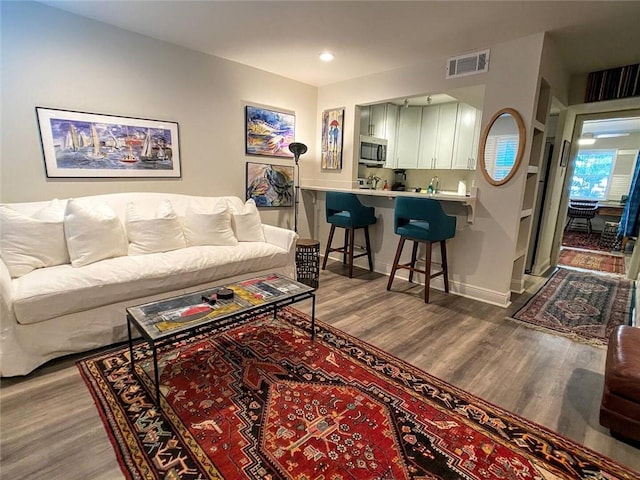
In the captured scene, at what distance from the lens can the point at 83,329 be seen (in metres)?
2.04


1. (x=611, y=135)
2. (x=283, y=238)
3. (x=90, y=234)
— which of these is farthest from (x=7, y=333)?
(x=611, y=135)

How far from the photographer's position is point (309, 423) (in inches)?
60.3

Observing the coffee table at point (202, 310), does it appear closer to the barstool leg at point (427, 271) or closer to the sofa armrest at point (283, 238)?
the sofa armrest at point (283, 238)

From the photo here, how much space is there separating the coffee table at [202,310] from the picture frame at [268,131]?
2.16 meters

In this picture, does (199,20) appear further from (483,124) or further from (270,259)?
(483,124)

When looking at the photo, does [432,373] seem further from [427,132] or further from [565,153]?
[427,132]

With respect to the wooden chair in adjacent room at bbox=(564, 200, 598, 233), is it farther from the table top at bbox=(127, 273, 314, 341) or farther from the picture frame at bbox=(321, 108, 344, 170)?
the table top at bbox=(127, 273, 314, 341)

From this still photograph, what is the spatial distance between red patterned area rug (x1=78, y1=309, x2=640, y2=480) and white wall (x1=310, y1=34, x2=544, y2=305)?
167cm

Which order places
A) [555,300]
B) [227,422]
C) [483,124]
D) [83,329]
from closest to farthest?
[227,422], [83,329], [483,124], [555,300]

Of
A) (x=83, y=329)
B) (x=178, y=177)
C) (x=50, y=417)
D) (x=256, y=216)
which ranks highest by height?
(x=178, y=177)

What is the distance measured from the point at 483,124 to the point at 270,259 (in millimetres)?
2453

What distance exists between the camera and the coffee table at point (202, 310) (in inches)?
63.2

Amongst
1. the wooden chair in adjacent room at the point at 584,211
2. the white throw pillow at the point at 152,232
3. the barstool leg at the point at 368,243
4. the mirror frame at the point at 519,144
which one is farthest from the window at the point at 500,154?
the wooden chair in adjacent room at the point at 584,211

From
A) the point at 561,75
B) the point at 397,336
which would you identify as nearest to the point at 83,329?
the point at 397,336
